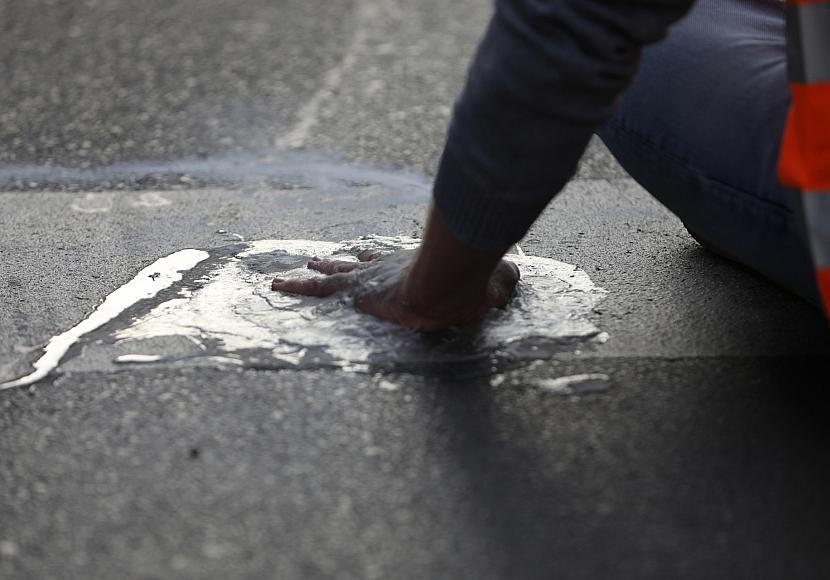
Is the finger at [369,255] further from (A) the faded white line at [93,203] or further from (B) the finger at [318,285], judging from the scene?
(A) the faded white line at [93,203]

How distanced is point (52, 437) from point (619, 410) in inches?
32.1

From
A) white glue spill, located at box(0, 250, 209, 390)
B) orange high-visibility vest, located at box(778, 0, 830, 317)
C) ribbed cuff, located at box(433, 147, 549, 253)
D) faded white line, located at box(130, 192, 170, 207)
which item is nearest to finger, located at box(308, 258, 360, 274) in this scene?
white glue spill, located at box(0, 250, 209, 390)

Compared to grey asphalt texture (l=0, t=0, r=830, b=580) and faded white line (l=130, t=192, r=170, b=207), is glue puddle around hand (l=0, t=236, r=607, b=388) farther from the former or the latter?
faded white line (l=130, t=192, r=170, b=207)

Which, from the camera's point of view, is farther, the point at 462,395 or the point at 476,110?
the point at 462,395

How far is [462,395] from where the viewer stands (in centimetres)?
163

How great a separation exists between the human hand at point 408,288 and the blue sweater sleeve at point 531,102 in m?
0.19

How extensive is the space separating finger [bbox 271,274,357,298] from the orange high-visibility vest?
0.82 meters

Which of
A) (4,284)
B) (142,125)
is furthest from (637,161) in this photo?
(142,125)

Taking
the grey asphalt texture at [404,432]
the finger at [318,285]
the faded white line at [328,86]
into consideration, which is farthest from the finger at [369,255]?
the faded white line at [328,86]

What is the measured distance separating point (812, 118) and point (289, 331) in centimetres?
90

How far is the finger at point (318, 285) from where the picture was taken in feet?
6.30

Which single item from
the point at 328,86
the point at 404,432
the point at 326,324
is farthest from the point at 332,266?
the point at 328,86

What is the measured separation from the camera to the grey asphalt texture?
4.24 ft

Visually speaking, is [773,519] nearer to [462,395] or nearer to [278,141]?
[462,395]
